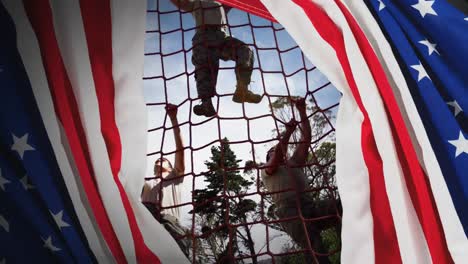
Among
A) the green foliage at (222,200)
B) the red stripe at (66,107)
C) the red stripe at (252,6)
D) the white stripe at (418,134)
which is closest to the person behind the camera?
the white stripe at (418,134)

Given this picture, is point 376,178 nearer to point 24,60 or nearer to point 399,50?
point 399,50

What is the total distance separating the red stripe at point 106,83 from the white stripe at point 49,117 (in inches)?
2.2

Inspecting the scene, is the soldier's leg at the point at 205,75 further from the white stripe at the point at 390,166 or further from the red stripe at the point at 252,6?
the white stripe at the point at 390,166

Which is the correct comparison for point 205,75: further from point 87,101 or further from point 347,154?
point 347,154

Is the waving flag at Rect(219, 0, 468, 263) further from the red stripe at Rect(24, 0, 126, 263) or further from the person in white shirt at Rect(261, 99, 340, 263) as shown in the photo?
the person in white shirt at Rect(261, 99, 340, 263)

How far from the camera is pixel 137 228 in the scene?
2.19 ft

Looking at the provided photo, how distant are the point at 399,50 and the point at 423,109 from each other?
0.10 meters

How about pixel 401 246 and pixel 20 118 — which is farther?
pixel 20 118

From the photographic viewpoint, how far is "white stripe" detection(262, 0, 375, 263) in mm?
611

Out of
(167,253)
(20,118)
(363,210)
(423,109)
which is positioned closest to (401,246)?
(363,210)

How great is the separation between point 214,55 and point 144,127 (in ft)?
3.54

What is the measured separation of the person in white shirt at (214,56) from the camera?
1.73 m

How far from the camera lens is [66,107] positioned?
0.68 meters

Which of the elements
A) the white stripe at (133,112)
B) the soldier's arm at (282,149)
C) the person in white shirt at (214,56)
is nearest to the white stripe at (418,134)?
the white stripe at (133,112)
